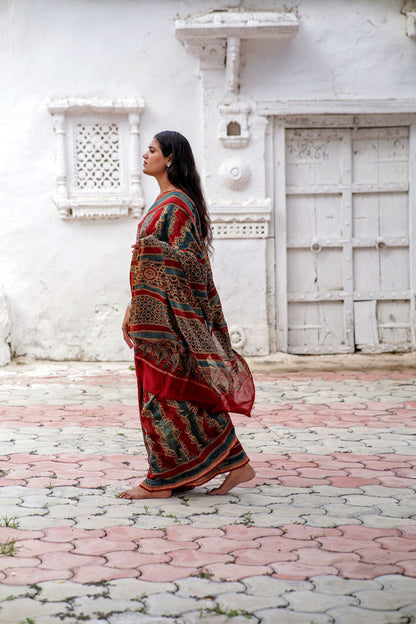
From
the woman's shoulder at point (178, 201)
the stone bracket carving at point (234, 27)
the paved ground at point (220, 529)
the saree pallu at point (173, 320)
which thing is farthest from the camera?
the stone bracket carving at point (234, 27)

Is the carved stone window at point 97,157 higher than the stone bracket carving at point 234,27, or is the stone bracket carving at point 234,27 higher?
the stone bracket carving at point 234,27

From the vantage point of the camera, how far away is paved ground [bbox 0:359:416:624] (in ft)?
7.43

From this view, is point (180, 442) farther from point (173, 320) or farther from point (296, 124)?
point (296, 124)

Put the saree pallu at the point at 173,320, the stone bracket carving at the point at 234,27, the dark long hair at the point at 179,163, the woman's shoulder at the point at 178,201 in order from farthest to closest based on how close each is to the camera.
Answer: the stone bracket carving at the point at 234,27, the dark long hair at the point at 179,163, the woman's shoulder at the point at 178,201, the saree pallu at the point at 173,320

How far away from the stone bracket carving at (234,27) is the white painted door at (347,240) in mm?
953

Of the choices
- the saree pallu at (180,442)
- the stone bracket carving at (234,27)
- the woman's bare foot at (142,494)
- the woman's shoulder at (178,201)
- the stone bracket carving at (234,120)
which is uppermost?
the stone bracket carving at (234,27)

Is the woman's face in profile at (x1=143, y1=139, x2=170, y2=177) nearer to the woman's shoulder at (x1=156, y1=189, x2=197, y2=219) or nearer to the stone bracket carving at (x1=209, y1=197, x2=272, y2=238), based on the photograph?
the woman's shoulder at (x1=156, y1=189, x2=197, y2=219)

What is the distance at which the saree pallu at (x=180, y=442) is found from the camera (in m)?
3.38

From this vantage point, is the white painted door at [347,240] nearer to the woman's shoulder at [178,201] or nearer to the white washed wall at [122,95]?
the white washed wall at [122,95]

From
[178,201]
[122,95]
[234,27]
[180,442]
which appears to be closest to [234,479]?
[180,442]

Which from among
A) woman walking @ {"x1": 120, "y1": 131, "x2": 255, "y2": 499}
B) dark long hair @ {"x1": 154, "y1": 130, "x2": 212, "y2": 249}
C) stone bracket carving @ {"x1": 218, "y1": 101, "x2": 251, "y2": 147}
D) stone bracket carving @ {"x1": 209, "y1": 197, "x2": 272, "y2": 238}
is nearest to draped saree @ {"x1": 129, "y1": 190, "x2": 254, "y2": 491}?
woman walking @ {"x1": 120, "y1": 131, "x2": 255, "y2": 499}

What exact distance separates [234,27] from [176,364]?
5.02 m

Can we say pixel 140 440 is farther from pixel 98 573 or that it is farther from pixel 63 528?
pixel 98 573

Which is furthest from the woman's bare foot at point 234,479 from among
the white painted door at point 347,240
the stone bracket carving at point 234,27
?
the stone bracket carving at point 234,27
